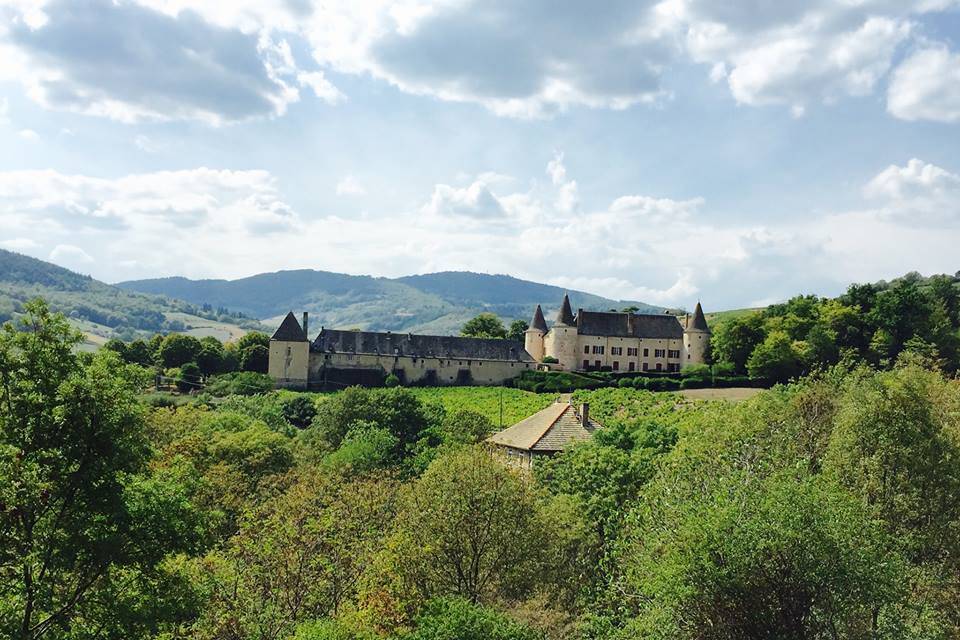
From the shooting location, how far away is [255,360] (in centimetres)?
9144

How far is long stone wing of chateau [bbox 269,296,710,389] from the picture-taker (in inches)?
3445

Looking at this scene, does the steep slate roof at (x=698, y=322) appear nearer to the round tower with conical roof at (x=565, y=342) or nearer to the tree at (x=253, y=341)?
the round tower with conical roof at (x=565, y=342)

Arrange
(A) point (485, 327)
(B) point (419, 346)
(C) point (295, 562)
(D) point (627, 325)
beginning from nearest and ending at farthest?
(C) point (295, 562)
(B) point (419, 346)
(D) point (627, 325)
(A) point (485, 327)

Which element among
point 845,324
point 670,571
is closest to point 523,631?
→ point 670,571

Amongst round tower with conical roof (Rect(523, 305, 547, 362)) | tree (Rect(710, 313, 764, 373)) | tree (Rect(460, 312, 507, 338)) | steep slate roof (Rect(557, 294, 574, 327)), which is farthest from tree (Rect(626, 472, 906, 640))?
tree (Rect(460, 312, 507, 338))

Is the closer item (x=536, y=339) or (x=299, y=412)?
(x=299, y=412)

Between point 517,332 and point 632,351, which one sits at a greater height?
point 517,332

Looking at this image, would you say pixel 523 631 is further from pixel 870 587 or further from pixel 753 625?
pixel 870 587

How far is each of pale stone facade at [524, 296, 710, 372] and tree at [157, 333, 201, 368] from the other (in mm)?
42426

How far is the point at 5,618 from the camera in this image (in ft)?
42.2

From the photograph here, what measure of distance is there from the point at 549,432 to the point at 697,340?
194 ft

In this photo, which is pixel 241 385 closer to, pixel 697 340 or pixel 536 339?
pixel 536 339

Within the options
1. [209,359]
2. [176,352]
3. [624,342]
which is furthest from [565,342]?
[176,352]

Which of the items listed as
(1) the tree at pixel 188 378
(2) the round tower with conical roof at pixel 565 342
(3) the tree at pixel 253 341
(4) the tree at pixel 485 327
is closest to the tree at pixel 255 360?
(3) the tree at pixel 253 341
